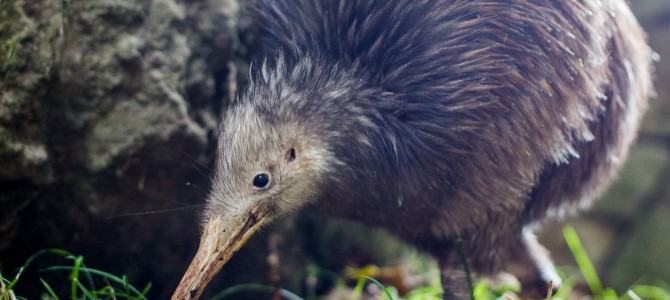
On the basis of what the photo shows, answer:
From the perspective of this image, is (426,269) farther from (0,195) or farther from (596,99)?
(0,195)

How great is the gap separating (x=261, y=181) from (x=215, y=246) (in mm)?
191

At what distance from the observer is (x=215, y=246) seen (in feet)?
5.40

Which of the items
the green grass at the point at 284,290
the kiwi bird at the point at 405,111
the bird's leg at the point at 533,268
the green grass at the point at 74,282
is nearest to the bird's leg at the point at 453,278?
the green grass at the point at 284,290

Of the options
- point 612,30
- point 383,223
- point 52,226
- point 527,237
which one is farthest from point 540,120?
point 52,226

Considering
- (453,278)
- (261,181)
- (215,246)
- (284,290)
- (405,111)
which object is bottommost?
(284,290)

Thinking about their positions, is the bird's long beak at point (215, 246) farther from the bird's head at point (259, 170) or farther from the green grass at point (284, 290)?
the green grass at point (284, 290)

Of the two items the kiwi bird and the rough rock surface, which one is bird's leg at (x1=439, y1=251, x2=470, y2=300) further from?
the rough rock surface

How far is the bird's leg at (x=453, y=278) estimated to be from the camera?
2.03 m

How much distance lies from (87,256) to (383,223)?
2.85 feet

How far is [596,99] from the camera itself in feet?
5.83

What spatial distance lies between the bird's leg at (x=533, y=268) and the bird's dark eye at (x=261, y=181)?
106cm

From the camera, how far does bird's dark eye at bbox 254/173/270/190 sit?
1.69 meters

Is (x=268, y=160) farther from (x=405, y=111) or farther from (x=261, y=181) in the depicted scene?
(x=405, y=111)

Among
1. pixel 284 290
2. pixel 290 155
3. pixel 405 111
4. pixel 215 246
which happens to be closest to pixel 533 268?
pixel 284 290
